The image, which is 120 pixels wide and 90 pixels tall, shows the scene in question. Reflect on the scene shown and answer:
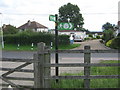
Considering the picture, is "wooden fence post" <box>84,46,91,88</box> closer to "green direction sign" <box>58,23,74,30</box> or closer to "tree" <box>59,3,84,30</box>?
"green direction sign" <box>58,23,74,30</box>

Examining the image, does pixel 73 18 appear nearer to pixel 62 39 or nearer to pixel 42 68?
pixel 62 39

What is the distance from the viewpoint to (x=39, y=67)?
14.9 ft

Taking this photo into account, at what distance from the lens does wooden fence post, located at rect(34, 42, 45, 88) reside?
4.53 metres

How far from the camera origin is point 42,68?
15.0 feet

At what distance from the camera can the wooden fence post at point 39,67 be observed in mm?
4527

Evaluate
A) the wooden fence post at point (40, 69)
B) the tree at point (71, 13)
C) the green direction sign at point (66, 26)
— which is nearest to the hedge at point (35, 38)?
the green direction sign at point (66, 26)

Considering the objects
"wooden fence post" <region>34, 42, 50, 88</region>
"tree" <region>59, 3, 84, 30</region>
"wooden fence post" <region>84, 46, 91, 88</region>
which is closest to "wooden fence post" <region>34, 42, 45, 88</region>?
"wooden fence post" <region>34, 42, 50, 88</region>

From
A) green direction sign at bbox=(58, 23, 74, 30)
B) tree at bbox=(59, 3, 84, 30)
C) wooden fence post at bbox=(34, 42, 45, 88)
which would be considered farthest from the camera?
tree at bbox=(59, 3, 84, 30)

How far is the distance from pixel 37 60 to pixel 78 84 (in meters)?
1.38

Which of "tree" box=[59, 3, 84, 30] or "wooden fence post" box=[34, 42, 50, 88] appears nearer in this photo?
"wooden fence post" box=[34, 42, 50, 88]

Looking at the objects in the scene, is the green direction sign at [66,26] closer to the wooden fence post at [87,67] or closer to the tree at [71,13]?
the wooden fence post at [87,67]

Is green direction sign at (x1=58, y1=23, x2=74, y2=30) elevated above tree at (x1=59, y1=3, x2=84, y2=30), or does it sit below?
below

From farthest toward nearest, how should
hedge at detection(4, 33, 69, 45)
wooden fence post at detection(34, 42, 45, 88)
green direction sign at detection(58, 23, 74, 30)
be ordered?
1. hedge at detection(4, 33, 69, 45)
2. green direction sign at detection(58, 23, 74, 30)
3. wooden fence post at detection(34, 42, 45, 88)

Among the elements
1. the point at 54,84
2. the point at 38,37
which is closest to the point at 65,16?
the point at 38,37
